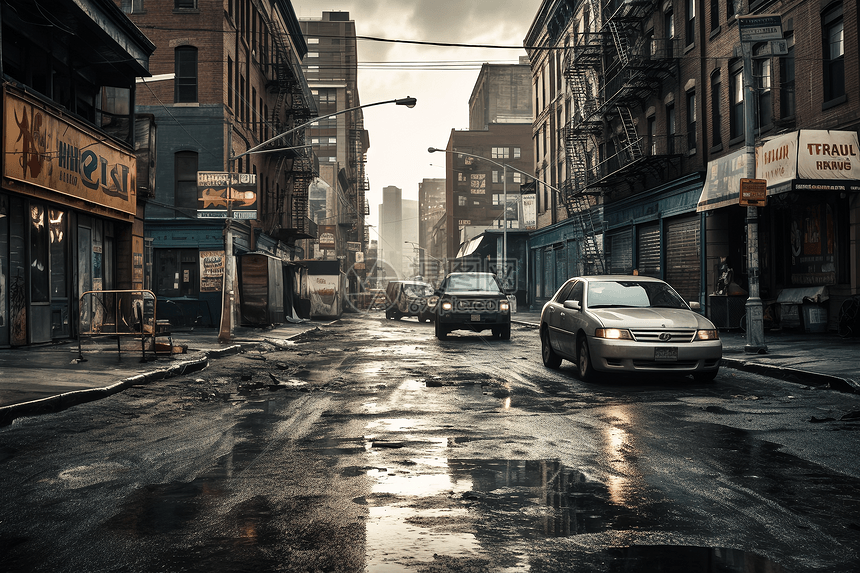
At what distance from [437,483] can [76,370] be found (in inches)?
339

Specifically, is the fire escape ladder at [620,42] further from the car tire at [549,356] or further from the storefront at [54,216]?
the storefront at [54,216]

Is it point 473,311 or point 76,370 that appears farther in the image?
point 473,311

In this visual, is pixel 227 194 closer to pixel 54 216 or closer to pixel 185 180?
pixel 54 216

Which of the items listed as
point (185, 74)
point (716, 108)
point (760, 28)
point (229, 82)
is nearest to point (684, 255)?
point (716, 108)

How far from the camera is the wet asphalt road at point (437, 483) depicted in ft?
12.5

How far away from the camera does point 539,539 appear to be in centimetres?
401

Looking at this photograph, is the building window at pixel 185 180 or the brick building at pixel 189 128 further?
the building window at pixel 185 180

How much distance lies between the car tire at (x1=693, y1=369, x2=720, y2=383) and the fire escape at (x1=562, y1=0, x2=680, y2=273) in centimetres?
1723

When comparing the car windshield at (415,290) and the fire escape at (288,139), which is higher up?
the fire escape at (288,139)

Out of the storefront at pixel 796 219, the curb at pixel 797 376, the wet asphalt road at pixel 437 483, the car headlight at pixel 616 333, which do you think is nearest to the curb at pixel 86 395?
the wet asphalt road at pixel 437 483

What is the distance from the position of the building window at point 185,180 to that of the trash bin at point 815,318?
75.5ft

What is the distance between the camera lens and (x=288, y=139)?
142 ft

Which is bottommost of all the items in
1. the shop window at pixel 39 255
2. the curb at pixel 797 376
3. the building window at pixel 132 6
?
the curb at pixel 797 376

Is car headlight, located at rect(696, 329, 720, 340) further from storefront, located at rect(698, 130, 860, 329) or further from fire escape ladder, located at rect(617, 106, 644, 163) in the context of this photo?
fire escape ladder, located at rect(617, 106, 644, 163)
